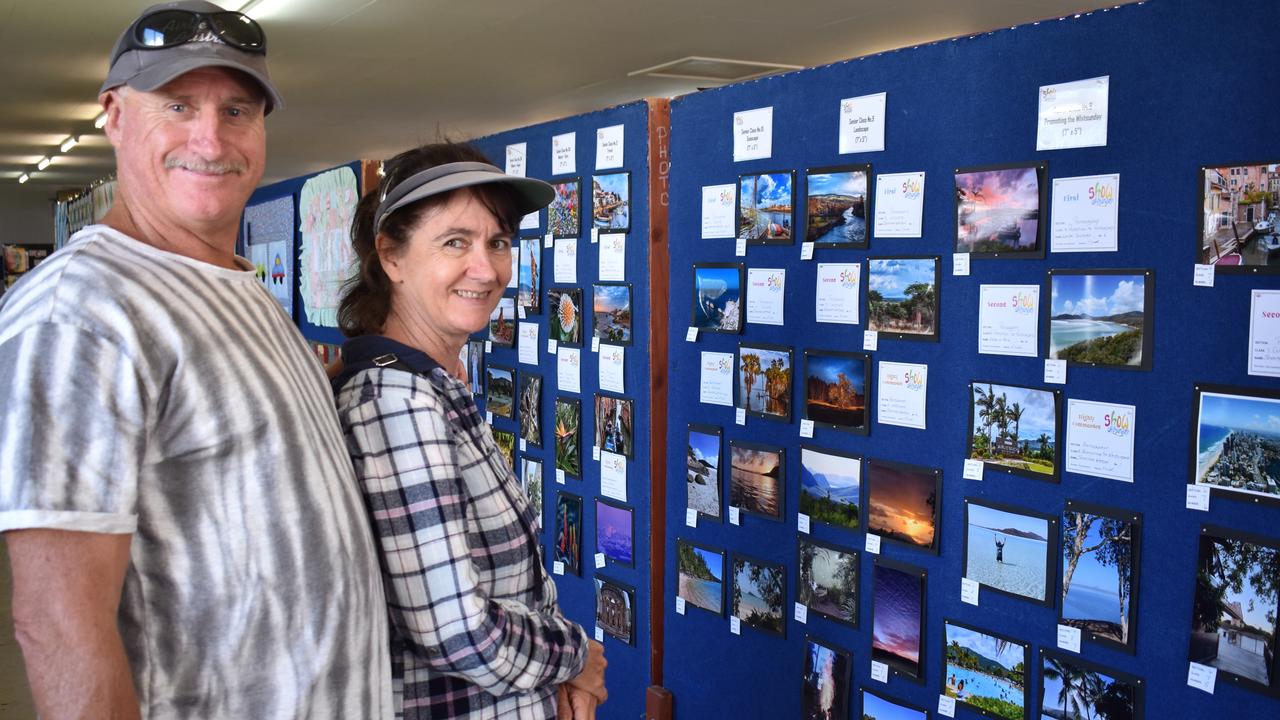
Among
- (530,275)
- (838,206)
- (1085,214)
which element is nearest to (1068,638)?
(1085,214)

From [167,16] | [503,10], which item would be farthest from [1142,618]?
[503,10]

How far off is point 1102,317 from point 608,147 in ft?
6.02

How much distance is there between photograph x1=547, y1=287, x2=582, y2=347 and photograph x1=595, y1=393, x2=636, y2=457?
0.27 m

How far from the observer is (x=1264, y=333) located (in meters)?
1.90

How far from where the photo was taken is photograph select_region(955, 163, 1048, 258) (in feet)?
7.31

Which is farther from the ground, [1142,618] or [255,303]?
[255,303]

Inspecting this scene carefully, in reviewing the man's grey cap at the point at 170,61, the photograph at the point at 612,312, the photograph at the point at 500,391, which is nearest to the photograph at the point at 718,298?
the photograph at the point at 612,312

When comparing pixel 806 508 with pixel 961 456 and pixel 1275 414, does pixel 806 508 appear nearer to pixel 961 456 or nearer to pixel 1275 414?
pixel 961 456

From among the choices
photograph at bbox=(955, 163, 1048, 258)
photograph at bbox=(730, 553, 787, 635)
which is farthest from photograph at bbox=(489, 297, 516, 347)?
photograph at bbox=(955, 163, 1048, 258)

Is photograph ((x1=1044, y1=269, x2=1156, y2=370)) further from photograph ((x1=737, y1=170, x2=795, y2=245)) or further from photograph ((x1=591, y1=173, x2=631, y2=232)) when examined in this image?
photograph ((x1=591, y1=173, x2=631, y2=232))

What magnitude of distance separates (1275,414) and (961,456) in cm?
69

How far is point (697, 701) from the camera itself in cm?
325

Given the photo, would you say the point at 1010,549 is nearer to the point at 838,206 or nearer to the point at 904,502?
the point at 904,502

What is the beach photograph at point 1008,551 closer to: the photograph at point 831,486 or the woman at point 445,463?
the photograph at point 831,486
